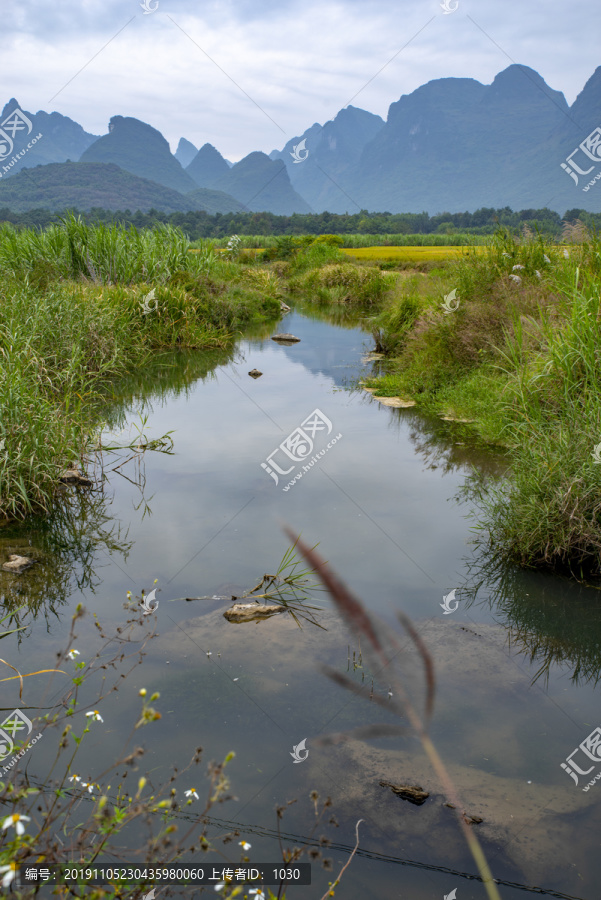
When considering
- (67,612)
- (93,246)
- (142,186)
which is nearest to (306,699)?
(67,612)

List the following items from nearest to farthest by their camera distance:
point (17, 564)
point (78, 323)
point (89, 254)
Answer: point (17, 564) → point (78, 323) → point (89, 254)

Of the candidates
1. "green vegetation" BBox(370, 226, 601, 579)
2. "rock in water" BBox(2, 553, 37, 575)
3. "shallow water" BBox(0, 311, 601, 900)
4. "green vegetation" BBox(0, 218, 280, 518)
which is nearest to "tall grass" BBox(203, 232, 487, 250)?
"green vegetation" BBox(0, 218, 280, 518)

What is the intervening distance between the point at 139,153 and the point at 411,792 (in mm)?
207950

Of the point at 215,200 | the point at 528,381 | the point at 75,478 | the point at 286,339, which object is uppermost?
the point at 215,200

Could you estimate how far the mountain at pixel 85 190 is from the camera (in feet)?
260

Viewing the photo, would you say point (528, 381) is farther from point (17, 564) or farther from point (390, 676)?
point (17, 564)

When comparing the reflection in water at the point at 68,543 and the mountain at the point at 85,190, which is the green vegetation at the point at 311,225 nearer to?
the mountain at the point at 85,190

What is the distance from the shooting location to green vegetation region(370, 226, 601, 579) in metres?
4.70

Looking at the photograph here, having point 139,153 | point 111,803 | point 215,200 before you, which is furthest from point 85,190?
point 139,153

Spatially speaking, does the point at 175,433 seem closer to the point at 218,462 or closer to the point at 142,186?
the point at 218,462

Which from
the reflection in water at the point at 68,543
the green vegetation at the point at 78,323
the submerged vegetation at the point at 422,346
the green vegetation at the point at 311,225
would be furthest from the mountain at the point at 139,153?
the reflection in water at the point at 68,543

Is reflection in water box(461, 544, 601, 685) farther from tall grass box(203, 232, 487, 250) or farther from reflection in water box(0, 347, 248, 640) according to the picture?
tall grass box(203, 232, 487, 250)

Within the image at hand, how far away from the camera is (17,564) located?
4727 mm

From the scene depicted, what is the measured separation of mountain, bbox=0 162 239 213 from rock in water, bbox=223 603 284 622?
3019 inches
